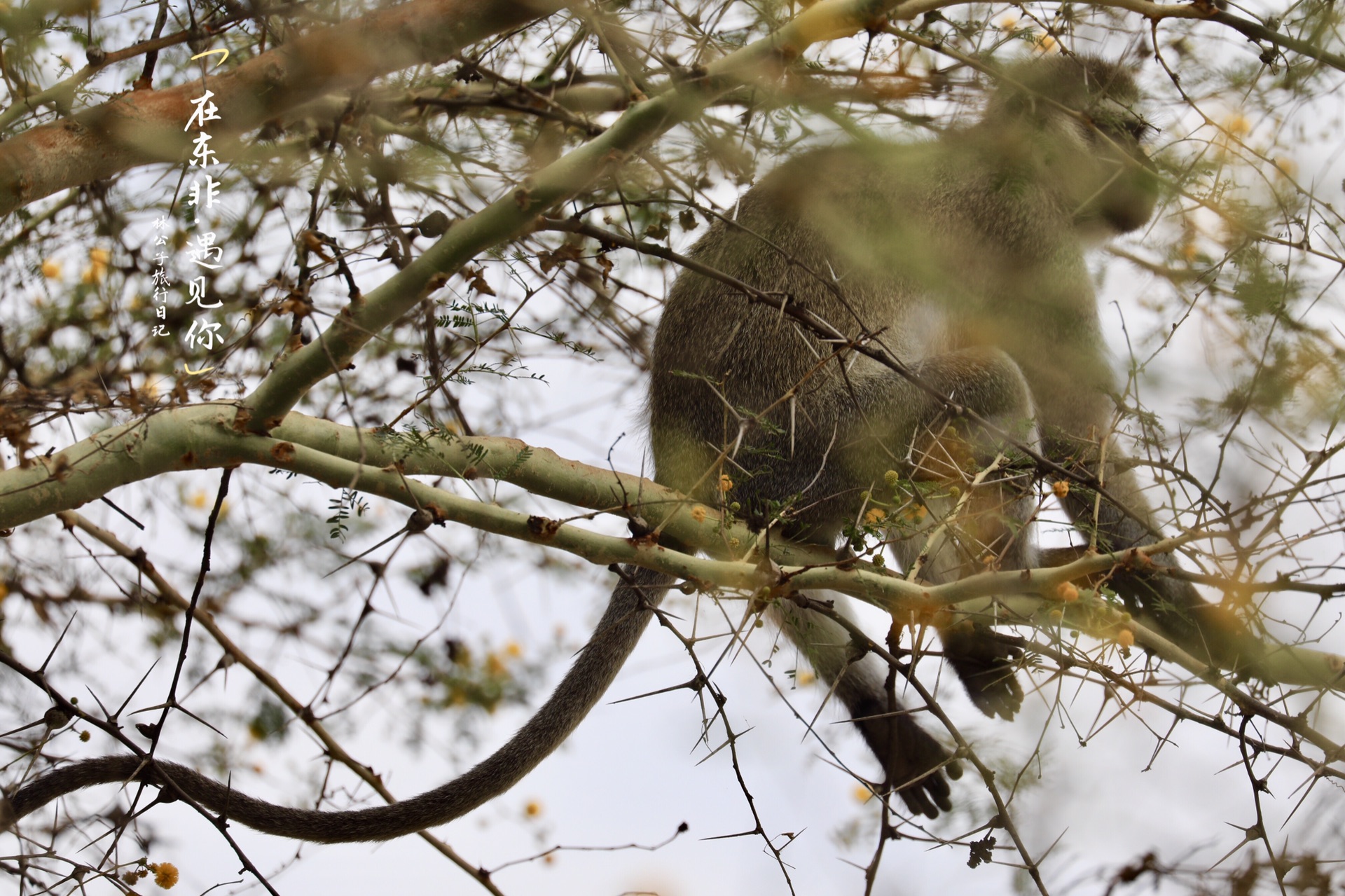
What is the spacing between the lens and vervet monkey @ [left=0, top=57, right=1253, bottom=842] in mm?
2891

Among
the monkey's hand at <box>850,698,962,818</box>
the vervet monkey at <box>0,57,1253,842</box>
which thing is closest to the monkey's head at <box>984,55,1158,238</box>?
the vervet monkey at <box>0,57,1253,842</box>

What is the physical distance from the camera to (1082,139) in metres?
4.21

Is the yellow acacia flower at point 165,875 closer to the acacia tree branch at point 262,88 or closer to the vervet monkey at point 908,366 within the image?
the vervet monkey at point 908,366

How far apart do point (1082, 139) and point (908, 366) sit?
4.89 feet

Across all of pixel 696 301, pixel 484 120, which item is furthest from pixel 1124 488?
pixel 484 120

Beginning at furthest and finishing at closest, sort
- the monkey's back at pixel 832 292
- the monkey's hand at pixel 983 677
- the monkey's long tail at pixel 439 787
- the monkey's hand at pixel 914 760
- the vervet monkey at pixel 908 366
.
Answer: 1. the monkey's hand at pixel 914 760
2. the monkey's back at pixel 832 292
3. the monkey's hand at pixel 983 677
4. the vervet monkey at pixel 908 366
5. the monkey's long tail at pixel 439 787

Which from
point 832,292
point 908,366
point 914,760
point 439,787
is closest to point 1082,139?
point 908,366

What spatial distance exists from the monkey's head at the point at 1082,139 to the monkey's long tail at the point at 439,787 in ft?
7.04

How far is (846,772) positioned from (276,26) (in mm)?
2455

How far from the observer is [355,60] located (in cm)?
266

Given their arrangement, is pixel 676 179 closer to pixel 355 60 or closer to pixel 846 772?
pixel 355 60

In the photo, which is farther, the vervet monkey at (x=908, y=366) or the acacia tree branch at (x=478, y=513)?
the vervet monkey at (x=908, y=366)

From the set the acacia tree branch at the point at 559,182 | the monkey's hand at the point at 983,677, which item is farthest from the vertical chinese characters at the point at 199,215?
the monkey's hand at the point at 983,677

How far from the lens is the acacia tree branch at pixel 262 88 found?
2654 mm
